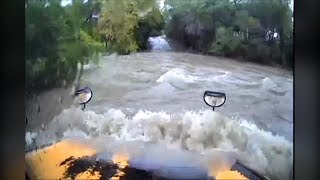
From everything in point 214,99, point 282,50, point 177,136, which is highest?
point 282,50

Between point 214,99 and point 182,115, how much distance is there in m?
0.12

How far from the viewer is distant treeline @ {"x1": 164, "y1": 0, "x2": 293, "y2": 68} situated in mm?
1670

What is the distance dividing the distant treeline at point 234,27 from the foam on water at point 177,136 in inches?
9.1

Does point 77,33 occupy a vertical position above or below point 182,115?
above

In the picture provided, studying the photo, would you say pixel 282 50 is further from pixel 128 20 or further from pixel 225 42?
pixel 128 20

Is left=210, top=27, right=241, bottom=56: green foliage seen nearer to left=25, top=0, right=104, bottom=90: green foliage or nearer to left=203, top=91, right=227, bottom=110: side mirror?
left=203, top=91, right=227, bottom=110: side mirror

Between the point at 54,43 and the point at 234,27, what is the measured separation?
2.02 ft

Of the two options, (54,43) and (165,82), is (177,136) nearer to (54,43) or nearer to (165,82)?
(165,82)

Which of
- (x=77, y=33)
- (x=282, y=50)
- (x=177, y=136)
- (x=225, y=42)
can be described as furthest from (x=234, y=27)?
(x=77, y=33)

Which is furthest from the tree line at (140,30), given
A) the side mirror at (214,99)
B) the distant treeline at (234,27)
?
the side mirror at (214,99)

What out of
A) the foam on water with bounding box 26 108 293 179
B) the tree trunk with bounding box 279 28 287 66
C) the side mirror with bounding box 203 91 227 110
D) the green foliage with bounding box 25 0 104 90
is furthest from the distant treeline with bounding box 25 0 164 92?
the tree trunk with bounding box 279 28 287 66

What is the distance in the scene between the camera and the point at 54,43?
1.71 m
